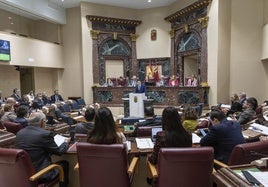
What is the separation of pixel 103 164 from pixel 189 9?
8346mm

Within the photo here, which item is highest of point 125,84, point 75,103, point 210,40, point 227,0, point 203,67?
point 227,0

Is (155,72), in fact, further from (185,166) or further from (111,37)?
(185,166)

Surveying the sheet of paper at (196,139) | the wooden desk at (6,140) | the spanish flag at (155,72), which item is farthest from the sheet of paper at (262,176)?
the spanish flag at (155,72)

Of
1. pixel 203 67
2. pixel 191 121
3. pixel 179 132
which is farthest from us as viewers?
pixel 203 67

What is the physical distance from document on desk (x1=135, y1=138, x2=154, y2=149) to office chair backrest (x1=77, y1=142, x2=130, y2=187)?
49cm

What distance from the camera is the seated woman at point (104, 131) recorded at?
217 cm

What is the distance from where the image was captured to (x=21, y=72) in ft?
37.0

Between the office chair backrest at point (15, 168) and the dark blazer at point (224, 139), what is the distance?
1.74 m

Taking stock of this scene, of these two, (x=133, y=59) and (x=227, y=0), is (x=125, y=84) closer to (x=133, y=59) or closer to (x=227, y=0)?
(x=133, y=59)

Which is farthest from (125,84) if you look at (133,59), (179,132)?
(179,132)

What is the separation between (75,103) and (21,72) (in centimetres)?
413

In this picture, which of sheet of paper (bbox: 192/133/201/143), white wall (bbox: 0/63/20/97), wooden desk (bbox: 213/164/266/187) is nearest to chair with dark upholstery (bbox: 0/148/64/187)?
wooden desk (bbox: 213/164/266/187)

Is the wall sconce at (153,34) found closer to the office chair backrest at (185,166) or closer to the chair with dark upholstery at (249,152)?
the chair with dark upholstery at (249,152)

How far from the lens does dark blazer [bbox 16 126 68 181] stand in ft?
7.38
